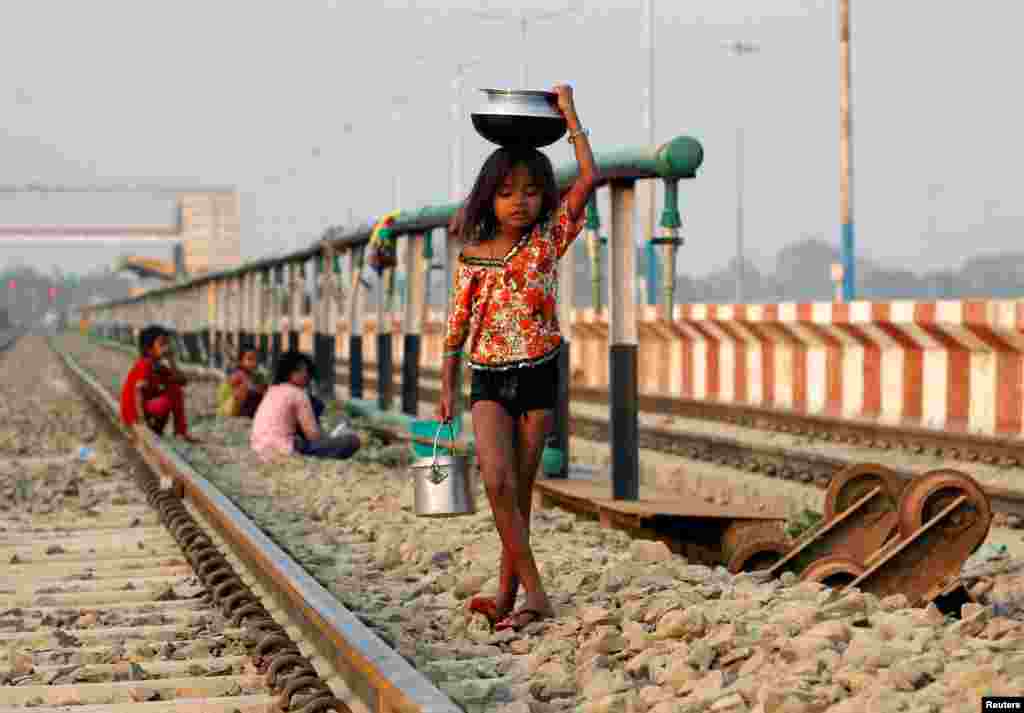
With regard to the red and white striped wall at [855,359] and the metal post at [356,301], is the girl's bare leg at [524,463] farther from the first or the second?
the metal post at [356,301]

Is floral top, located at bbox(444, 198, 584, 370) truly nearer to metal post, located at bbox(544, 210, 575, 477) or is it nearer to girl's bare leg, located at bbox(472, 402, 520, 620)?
girl's bare leg, located at bbox(472, 402, 520, 620)

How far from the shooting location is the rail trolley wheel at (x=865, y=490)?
8547 mm

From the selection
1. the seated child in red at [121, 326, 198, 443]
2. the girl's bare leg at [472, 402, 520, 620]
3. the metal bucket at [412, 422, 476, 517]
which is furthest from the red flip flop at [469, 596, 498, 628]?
the seated child in red at [121, 326, 198, 443]

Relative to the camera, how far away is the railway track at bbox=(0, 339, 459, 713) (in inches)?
229

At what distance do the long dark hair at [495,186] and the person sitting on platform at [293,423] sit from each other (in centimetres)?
876

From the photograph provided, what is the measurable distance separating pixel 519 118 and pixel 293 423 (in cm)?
966

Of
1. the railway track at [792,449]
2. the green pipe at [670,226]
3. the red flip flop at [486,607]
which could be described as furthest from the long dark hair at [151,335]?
the red flip flop at [486,607]

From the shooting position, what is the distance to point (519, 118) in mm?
6594

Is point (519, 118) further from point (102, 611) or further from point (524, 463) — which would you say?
point (102, 611)

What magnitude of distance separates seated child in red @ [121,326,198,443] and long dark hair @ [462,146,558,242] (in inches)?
468

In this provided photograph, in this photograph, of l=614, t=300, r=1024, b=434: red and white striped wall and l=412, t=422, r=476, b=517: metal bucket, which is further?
l=614, t=300, r=1024, b=434: red and white striped wall

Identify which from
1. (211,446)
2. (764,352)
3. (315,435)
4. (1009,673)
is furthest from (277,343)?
(1009,673)

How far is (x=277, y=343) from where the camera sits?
28969 millimetres

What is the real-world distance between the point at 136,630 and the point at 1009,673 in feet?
11.7
